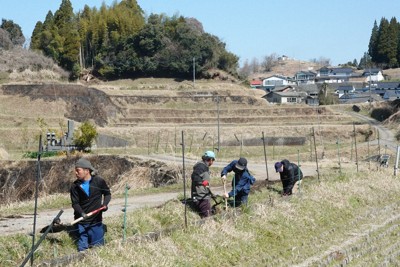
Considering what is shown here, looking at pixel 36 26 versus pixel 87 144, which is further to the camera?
pixel 36 26

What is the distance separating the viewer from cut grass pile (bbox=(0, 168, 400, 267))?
328 inches

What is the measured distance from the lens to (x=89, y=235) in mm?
8438

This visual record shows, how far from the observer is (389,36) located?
298 ft

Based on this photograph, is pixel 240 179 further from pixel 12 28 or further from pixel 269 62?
pixel 269 62

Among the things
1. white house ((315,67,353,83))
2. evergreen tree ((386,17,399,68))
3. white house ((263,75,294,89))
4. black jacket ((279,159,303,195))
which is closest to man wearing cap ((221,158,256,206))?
black jacket ((279,159,303,195))

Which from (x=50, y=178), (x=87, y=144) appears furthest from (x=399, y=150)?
(x=87, y=144)

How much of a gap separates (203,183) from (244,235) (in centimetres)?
117

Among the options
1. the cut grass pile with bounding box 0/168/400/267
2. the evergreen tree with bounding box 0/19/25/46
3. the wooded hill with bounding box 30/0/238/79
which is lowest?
the cut grass pile with bounding box 0/168/400/267

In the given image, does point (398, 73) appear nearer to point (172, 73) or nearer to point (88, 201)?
point (172, 73)

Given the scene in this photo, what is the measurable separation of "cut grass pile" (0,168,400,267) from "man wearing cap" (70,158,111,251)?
298 millimetres

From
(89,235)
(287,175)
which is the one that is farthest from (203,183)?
(287,175)

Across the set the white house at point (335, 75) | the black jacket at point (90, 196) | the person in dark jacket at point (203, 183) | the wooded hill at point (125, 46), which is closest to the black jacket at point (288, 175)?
the person in dark jacket at point (203, 183)

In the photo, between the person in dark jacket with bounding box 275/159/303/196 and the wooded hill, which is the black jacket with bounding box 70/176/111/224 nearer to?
the person in dark jacket with bounding box 275/159/303/196

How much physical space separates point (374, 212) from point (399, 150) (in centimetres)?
732
